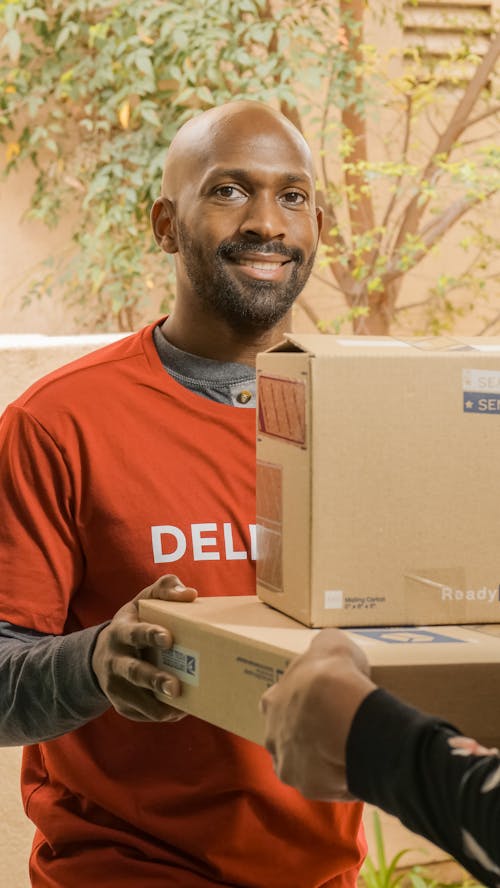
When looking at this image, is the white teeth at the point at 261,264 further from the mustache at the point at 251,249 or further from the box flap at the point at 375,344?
the box flap at the point at 375,344

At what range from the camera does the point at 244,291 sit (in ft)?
5.43

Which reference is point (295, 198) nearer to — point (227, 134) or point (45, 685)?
point (227, 134)

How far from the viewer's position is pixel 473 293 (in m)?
4.95

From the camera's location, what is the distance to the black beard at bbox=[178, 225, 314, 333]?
1653 millimetres

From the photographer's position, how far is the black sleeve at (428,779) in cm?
86

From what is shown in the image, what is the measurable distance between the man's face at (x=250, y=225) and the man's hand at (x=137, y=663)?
20.4 inches

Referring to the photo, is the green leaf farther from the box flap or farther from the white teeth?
the box flap

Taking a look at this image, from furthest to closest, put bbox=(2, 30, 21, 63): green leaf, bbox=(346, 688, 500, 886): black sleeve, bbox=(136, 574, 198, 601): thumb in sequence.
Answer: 1. bbox=(2, 30, 21, 63): green leaf
2. bbox=(136, 574, 198, 601): thumb
3. bbox=(346, 688, 500, 886): black sleeve

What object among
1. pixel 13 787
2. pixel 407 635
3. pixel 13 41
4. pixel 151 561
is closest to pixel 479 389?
pixel 407 635

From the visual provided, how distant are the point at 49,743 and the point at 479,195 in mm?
3031

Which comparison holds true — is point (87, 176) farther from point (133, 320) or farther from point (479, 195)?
point (479, 195)

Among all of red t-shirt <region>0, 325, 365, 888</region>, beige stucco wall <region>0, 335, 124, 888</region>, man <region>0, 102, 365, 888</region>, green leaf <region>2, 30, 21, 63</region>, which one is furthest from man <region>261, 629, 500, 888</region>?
green leaf <region>2, 30, 21, 63</region>

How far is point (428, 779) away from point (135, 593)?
68 centimetres

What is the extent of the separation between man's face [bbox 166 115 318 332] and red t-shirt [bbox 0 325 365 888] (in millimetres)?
192
